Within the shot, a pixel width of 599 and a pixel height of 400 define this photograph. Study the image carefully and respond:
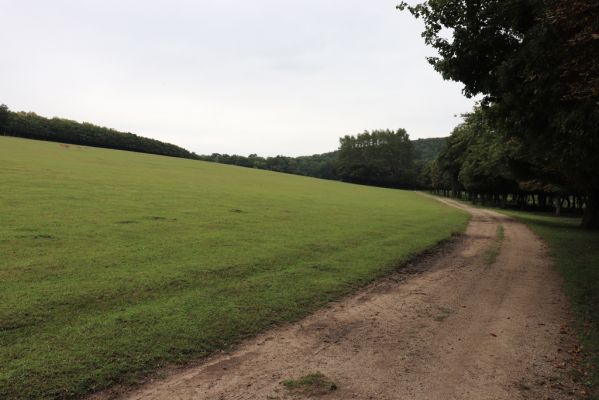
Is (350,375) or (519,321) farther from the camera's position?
(519,321)

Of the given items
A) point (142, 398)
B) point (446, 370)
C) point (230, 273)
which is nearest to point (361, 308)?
point (446, 370)

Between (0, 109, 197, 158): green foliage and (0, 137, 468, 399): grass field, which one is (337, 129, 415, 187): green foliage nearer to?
(0, 109, 197, 158): green foliage

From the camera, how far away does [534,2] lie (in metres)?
10.3

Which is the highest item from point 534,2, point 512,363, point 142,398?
point 534,2

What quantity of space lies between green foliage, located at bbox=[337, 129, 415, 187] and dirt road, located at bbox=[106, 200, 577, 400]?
138636 mm

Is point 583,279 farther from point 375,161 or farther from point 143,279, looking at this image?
point 375,161

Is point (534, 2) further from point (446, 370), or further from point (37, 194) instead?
point (37, 194)

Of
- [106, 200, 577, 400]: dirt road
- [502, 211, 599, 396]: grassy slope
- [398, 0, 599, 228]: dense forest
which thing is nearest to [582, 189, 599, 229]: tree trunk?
[502, 211, 599, 396]: grassy slope

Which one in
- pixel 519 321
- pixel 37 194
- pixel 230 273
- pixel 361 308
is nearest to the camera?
pixel 519 321

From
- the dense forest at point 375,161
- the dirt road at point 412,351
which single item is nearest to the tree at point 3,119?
the dense forest at point 375,161

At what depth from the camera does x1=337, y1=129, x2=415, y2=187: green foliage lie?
14862 cm

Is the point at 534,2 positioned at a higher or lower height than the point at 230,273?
higher

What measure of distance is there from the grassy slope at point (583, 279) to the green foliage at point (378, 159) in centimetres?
12469

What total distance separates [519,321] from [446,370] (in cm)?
369
